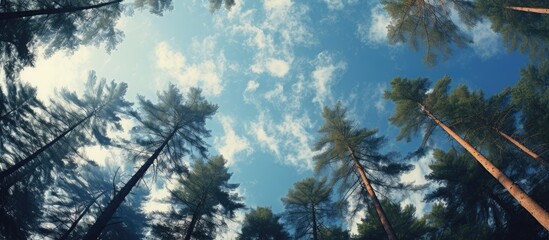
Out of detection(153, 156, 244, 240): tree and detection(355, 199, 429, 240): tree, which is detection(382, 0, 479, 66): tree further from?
detection(153, 156, 244, 240): tree

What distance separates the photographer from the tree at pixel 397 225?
15.3 meters

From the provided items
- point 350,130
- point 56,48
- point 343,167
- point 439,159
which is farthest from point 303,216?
point 56,48

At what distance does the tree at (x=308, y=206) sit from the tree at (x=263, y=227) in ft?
2.58

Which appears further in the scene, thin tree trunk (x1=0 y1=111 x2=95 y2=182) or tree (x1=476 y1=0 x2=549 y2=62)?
tree (x1=476 y1=0 x2=549 y2=62)

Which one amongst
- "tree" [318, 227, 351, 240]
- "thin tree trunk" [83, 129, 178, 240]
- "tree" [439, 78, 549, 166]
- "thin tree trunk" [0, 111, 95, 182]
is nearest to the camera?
"thin tree trunk" [83, 129, 178, 240]

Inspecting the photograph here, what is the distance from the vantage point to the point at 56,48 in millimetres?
12930

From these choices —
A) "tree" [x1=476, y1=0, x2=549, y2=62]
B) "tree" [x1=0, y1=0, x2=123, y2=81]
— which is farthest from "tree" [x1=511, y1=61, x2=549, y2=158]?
"tree" [x1=0, y1=0, x2=123, y2=81]

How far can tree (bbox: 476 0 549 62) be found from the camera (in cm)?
1520

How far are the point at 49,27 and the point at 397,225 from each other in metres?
19.0

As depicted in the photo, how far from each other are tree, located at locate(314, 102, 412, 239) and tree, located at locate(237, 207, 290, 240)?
517 cm

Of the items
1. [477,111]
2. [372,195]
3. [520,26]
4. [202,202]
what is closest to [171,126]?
[202,202]

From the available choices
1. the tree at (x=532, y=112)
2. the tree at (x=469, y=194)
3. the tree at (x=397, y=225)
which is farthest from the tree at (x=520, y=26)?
the tree at (x=397, y=225)

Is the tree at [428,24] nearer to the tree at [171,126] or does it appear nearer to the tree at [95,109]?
the tree at [171,126]

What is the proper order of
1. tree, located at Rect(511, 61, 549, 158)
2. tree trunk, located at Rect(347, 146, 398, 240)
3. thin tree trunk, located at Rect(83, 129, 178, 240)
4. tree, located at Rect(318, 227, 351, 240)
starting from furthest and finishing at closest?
1. tree, located at Rect(318, 227, 351, 240)
2. tree, located at Rect(511, 61, 549, 158)
3. tree trunk, located at Rect(347, 146, 398, 240)
4. thin tree trunk, located at Rect(83, 129, 178, 240)
